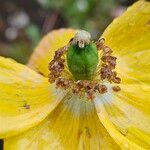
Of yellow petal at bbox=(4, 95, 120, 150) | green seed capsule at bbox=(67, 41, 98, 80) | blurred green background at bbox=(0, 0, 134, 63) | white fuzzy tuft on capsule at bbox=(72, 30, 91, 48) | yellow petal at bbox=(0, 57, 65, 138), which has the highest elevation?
blurred green background at bbox=(0, 0, 134, 63)

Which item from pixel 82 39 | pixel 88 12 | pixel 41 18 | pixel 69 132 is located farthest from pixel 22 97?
pixel 41 18

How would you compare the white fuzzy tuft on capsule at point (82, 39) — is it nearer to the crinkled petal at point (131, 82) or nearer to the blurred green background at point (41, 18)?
the crinkled petal at point (131, 82)

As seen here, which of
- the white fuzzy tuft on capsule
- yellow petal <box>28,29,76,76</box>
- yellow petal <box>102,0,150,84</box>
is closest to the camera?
the white fuzzy tuft on capsule

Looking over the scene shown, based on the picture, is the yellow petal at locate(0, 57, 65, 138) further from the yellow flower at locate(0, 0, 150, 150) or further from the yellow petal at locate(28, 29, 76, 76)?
the yellow petal at locate(28, 29, 76, 76)

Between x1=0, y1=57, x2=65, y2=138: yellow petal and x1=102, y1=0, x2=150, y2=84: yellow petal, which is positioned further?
x1=102, y1=0, x2=150, y2=84: yellow petal

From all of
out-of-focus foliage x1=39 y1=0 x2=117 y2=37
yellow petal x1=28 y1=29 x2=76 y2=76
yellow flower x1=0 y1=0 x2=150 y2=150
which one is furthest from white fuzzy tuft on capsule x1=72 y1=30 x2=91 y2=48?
out-of-focus foliage x1=39 y1=0 x2=117 y2=37

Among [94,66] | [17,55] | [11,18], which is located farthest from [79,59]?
[11,18]

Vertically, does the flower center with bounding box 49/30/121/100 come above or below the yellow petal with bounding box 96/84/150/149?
above

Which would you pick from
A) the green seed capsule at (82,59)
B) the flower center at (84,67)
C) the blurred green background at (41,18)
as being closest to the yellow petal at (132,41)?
the flower center at (84,67)
